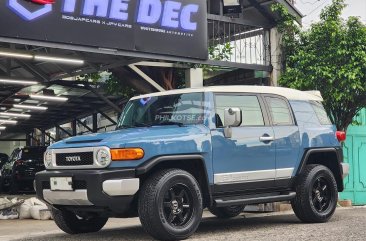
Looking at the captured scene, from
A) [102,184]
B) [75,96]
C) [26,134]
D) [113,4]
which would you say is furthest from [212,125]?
[26,134]

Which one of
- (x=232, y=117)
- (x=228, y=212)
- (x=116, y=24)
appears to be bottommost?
(x=228, y=212)

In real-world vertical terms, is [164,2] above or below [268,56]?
above

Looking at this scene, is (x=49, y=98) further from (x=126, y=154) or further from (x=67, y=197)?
(x=126, y=154)

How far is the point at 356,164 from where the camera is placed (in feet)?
48.1

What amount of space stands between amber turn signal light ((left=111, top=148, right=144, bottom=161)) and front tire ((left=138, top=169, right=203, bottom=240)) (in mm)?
348

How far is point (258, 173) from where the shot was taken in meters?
7.32

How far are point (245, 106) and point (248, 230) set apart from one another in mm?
1680

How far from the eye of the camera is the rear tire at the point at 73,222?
23.9 ft

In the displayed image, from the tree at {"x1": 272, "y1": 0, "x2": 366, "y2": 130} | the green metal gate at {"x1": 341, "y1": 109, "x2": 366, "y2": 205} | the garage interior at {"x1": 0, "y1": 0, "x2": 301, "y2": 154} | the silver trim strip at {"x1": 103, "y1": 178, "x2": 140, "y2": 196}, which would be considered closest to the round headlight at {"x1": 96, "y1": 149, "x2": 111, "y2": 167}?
the silver trim strip at {"x1": 103, "y1": 178, "x2": 140, "y2": 196}

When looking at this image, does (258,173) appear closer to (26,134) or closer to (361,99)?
(361,99)

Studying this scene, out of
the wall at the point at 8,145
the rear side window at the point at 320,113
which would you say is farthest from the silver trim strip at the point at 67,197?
the wall at the point at 8,145

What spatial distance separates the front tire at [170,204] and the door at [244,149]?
18.6 inches

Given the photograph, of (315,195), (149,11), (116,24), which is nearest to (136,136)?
(315,195)

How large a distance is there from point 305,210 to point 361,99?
548cm
